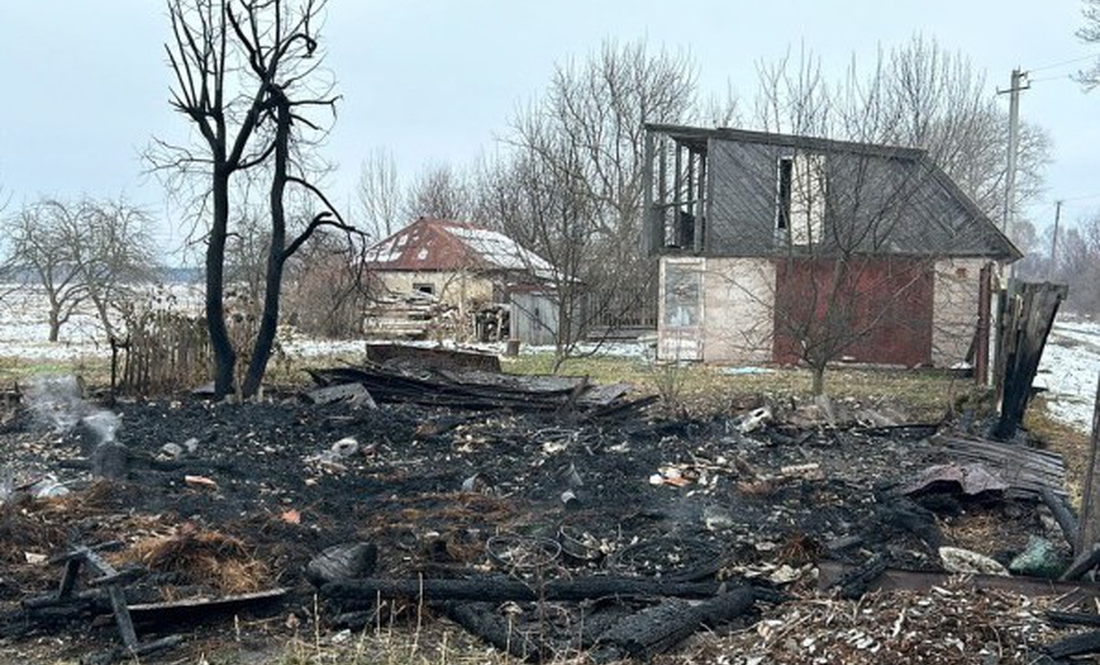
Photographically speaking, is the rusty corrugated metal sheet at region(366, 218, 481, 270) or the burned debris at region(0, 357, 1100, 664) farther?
the rusty corrugated metal sheet at region(366, 218, 481, 270)

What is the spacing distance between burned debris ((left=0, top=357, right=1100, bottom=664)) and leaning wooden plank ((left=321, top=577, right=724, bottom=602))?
15 millimetres

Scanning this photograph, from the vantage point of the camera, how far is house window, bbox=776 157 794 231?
18.9 meters

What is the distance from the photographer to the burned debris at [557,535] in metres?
4.95

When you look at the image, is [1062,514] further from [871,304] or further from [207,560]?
[871,304]

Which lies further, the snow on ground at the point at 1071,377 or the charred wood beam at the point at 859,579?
the snow on ground at the point at 1071,377

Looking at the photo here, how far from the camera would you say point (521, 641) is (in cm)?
497

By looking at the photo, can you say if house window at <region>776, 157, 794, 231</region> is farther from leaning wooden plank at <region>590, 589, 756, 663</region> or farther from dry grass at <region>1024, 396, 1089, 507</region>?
leaning wooden plank at <region>590, 589, 756, 663</region>

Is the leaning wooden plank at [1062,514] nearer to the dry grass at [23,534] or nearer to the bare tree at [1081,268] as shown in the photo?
the dry grass at [23,534]

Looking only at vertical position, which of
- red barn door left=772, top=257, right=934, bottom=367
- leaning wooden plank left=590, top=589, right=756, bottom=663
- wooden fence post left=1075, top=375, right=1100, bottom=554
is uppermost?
red barn door left=772, top=257, right=934, bottom=367

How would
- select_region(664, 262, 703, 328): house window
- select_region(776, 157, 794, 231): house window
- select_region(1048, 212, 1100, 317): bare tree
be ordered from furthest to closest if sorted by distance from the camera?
select_region(1048, 212, 1100, 317): bare tree
select_region(664, 262, 703, 328): house window
select_region(776, 157, 794, 231): house window

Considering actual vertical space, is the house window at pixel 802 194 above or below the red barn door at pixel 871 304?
above

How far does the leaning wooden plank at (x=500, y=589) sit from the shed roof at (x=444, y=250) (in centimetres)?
2755

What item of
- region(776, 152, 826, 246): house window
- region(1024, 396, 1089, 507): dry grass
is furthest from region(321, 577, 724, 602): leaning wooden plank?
region(776, 152, 826, 246): house window

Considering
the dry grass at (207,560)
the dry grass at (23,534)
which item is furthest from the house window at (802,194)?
the dry grass at (23,534)
